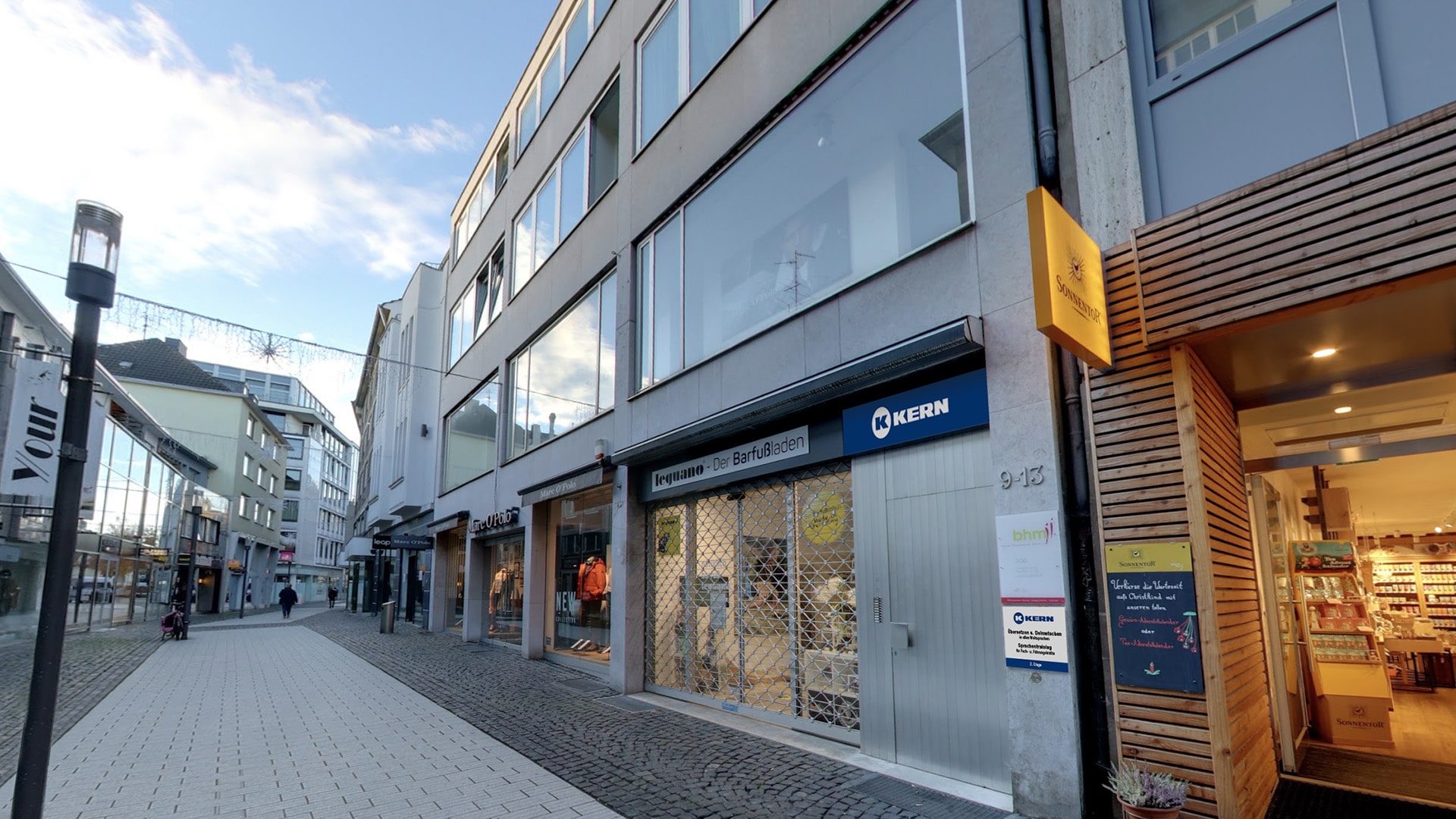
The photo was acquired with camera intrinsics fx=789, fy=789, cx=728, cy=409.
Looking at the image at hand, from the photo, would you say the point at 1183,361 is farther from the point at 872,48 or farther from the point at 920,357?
the point at 872,48

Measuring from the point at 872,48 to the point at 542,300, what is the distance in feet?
32.8

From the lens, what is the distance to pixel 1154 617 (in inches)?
195

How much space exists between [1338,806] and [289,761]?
8.59 meters

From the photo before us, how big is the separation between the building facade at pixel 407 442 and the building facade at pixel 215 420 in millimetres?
9665

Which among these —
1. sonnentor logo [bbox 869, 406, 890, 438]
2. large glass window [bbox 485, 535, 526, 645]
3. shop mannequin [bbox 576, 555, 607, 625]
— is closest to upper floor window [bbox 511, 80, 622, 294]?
large glass window [bbox 485, 535, 526, 645]

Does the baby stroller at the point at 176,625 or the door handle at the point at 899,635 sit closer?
the door handle at the point at 899,635

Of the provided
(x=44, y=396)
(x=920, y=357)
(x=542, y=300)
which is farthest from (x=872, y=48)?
(x=542, y=300)

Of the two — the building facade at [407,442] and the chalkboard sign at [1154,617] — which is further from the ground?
the building facade at [407,442]

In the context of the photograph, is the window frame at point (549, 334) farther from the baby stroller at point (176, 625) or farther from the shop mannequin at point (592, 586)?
the baby stroller at point (176, 625)

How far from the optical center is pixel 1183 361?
498cm

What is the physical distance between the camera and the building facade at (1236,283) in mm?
4184

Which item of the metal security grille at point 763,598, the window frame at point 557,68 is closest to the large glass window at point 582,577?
the metal security grille at point 763,598

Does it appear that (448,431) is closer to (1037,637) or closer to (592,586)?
(592,586)

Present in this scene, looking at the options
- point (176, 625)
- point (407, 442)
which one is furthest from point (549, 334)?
point (176, 625)
